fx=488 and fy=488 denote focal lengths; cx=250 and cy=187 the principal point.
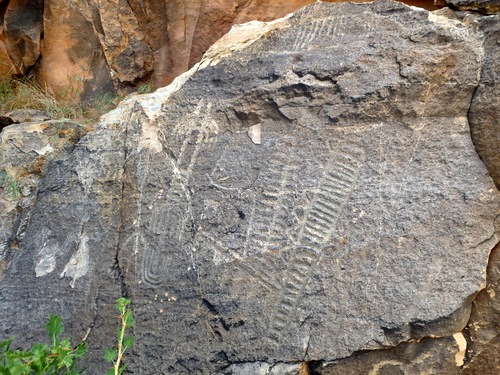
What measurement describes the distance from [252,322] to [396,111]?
1083 mm

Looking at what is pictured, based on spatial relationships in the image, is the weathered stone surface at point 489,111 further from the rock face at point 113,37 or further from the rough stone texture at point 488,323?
the rock face at point 113,37

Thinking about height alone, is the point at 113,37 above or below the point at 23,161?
above

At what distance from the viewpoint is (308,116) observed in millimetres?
2227

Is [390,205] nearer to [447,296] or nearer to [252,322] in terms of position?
[447,296]

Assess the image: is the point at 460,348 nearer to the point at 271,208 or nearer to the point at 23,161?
the point at 271,208

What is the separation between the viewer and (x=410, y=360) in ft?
6.31

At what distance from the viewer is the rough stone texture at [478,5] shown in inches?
88.7

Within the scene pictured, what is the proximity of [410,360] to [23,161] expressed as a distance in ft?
7.37

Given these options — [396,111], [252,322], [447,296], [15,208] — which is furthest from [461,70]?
[15,208]

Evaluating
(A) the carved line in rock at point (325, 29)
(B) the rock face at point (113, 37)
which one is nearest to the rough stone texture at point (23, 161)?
(B) the rock face at point (113, 37)

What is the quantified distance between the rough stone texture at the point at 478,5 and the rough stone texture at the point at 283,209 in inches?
7.5

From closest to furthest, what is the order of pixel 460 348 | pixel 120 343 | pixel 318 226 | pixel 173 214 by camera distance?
pixel 120 343 < pixel 460 348 < pixel 318 226 < pixel 173 214

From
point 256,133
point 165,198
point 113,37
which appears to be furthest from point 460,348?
point 113,37

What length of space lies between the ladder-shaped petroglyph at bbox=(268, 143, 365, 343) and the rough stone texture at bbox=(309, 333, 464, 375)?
25 centimetres
